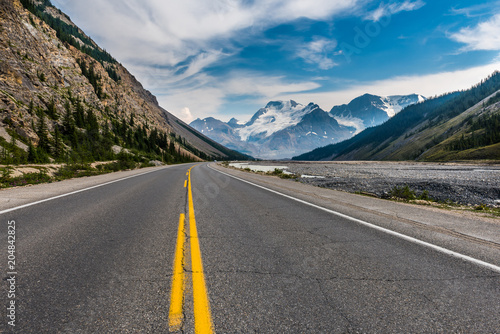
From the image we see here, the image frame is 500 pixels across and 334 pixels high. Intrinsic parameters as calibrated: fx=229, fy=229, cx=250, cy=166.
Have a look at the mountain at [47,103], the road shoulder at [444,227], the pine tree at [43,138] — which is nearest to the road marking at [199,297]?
the road shoulder at [444,227]

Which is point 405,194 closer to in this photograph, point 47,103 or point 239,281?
point 239,281

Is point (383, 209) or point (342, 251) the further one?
point (383, 209)

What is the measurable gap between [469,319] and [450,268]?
1.45 meters

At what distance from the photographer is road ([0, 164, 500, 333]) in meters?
2.35

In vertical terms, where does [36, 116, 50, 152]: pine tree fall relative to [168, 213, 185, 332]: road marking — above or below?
above

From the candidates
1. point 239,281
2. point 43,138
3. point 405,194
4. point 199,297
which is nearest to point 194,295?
point 199,297

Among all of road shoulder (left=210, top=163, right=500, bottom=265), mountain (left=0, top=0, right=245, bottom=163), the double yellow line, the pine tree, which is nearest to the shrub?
road shoulder (left=210, top=163, right=500, bottom=265)

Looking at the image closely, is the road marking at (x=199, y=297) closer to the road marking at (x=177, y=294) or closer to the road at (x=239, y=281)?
the road at (x=239, y=281)

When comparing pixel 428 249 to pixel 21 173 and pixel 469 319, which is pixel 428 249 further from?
pixel 21 173

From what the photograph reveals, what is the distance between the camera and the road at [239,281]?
7.71 feet

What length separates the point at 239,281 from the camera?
318cm

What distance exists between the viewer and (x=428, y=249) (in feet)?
14.4

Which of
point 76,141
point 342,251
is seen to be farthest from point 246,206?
point 76,141

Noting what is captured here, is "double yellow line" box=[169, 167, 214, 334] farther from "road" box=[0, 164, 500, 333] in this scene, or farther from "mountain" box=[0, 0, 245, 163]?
"mountain" box=[0, 0, 245, 163]
